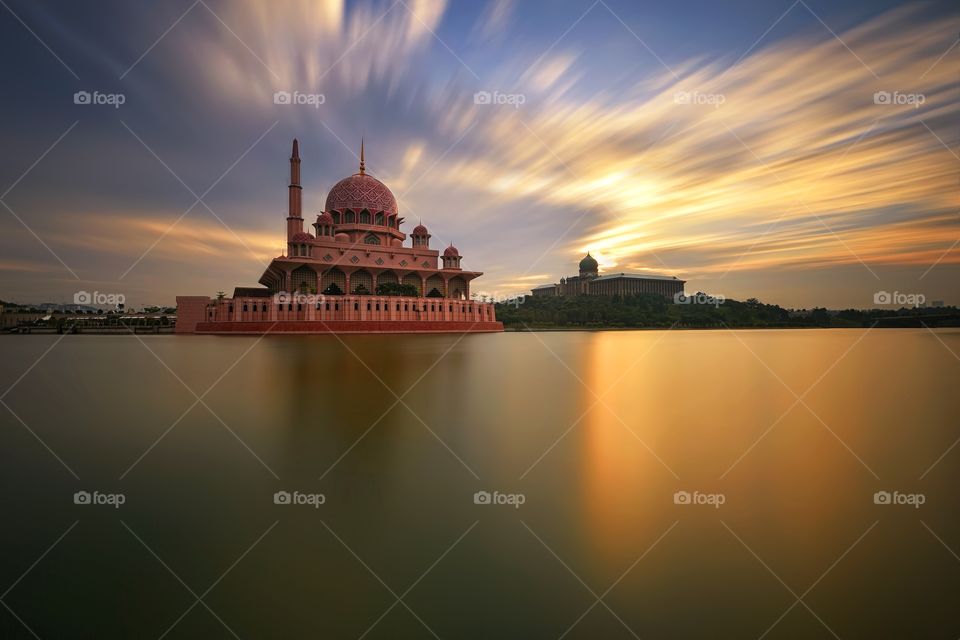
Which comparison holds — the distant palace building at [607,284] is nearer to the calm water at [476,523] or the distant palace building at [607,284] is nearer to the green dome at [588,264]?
the green dome at [588,264]

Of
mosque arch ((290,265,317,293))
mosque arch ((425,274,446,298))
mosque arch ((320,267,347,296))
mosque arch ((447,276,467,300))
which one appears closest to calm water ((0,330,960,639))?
mosque arch ((290,265,317,293))

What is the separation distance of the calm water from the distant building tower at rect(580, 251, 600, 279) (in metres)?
89.7

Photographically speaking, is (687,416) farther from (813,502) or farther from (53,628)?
(53,628)

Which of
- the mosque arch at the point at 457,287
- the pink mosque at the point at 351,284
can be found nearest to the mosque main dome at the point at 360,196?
the pink mosque at the point at 351,284

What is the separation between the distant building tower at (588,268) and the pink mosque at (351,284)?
51.7 meters

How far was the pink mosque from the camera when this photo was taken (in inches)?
1353

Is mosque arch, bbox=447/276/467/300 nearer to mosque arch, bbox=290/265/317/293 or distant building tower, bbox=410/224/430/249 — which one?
distant building tower, bbox=410/224/430/249

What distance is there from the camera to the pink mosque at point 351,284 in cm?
3438

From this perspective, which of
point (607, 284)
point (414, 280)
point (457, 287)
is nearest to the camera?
point (414, 280)

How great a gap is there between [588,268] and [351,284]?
64.7 meters

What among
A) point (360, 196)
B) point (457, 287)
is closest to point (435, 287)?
point (457, 287)

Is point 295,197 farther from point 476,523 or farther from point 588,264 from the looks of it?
point 588,264

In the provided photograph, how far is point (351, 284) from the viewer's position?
140ft

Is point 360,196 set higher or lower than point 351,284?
higher
